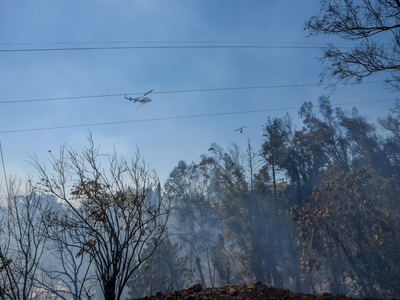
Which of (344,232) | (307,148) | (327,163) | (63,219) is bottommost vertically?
(344,232)

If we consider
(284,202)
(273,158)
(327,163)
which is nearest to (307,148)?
(327,163)

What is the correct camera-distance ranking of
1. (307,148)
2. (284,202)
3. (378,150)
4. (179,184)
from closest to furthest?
Result: (284,202), (307,148), (378,150), (179,184)

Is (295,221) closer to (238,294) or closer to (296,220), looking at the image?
(296,220)

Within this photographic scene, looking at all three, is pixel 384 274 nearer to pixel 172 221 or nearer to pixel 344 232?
pixel 344 232

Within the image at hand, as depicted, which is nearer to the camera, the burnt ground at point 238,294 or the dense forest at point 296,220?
the burnt ground at point 238,294

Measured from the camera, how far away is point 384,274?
2050 cm

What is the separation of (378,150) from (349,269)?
799 inches

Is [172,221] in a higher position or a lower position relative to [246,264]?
higher

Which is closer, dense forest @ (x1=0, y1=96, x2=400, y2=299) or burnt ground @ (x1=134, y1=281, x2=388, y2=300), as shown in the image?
burnt ground @ (x1=134, y1=281, x2=388, y2=300)

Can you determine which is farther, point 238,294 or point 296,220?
point 296,220

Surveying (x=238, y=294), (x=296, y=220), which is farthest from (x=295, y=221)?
(x=238, y=294)

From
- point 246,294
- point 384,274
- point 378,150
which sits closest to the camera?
point 246,294

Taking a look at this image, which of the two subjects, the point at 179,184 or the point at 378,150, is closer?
the point at 378,150

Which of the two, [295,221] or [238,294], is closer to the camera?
[238,294]
